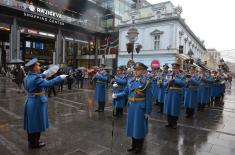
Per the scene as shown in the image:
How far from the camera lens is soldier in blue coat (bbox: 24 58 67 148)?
3.92 metres

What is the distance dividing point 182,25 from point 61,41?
19.7m

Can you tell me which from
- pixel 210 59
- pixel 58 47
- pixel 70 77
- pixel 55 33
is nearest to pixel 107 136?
pixel 70 77

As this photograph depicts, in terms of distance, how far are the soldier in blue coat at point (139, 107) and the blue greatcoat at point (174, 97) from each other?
210 cm

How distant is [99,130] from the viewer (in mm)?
5492

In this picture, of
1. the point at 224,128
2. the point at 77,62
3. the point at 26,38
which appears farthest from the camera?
the point at 77,62

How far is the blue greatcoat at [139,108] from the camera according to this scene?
13.0 ft

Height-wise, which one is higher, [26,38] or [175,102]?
[26,38]

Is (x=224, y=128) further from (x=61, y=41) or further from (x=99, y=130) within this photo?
(x=61, y=41)

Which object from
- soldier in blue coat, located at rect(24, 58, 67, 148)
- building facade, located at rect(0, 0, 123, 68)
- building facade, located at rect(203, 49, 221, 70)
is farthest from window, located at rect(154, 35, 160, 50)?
building facade, located at rect(203, 49, 221, 70)

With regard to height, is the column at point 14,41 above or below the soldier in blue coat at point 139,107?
above

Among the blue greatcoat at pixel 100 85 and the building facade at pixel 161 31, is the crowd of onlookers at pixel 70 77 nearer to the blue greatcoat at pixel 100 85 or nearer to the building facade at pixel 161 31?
the blue greatcoat at pixel 100 85

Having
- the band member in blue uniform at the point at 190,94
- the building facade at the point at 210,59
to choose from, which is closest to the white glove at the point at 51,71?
the band member in blue uniform at the point at 190,94

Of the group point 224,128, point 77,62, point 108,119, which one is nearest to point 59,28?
point 77,62

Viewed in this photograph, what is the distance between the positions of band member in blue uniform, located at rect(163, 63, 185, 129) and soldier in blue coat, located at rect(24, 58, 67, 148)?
3.82m
